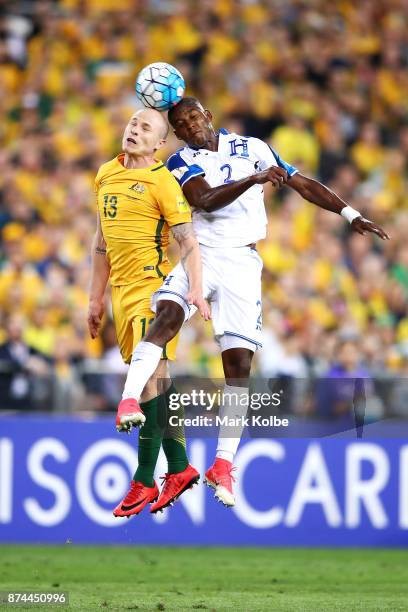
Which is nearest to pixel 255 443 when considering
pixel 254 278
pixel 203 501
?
pixel 203 501

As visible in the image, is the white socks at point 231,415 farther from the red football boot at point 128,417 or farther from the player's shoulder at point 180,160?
the player's shoulder at point 180,160

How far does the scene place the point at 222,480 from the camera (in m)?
8.19

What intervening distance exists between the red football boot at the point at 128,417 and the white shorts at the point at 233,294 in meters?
0.95

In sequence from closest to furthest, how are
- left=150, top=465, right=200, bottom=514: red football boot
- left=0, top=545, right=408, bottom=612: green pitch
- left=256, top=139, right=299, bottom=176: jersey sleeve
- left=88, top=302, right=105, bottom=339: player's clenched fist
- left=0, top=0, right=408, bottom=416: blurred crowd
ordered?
left=150, top=465, right=200, bottom=514: red football boot → left=256, top=139, right=299, bottom=176: jersey sleeve → left=88, top=302, right=105, bottom=339: player's clenched fist → left=0, top=545, right=408, bottom=612: green pitch → left=0, top=0, right=408, bottom=416: blurred crowd

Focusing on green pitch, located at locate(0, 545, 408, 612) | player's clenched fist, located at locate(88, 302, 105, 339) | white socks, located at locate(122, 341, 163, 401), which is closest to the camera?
white socks, located at locate(122, 341, 163, 401)

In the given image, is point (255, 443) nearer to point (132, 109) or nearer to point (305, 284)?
point (305, 284)

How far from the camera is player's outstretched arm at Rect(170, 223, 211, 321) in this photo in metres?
8.00

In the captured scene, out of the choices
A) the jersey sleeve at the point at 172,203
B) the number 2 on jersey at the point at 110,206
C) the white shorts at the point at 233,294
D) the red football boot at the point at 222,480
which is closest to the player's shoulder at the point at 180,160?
the jersey sleeve at the point at 172,203

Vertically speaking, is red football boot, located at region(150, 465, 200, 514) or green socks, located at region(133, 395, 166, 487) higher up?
green socks, located at region(133, 395, 166, 487)

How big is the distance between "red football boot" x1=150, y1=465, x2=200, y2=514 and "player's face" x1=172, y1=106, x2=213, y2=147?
6.67 ft

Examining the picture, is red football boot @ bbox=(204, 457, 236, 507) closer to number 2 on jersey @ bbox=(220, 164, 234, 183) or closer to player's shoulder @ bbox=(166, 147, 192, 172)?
number 2 on jersey @ bbox=(220, 164, 234, 183)

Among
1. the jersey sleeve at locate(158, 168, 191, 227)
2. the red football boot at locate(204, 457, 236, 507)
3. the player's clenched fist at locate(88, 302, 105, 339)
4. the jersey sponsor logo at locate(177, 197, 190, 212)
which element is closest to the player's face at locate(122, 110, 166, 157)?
the jersey sleeve at locate(158, 168, 191, 227)

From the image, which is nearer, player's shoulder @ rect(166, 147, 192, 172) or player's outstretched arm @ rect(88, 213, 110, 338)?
player's shoulder @ rect(166, 147, 192, 172)

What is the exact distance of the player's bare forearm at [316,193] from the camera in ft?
27.6
